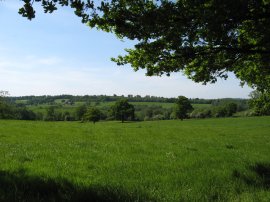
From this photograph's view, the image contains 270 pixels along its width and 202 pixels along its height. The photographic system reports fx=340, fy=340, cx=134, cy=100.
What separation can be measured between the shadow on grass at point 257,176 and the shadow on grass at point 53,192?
3847 millimetres

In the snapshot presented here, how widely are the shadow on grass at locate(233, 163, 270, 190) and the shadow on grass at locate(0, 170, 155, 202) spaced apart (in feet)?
12.6

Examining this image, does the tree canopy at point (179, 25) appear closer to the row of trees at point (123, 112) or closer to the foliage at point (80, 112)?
the row of trees at point (123, 112)

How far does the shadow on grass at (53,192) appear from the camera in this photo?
735cm

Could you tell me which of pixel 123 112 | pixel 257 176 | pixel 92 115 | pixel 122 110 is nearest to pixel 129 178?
pixel 257 176

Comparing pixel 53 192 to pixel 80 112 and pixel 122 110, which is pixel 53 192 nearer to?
pixel 122 110

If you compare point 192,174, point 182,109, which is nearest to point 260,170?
point 192,174

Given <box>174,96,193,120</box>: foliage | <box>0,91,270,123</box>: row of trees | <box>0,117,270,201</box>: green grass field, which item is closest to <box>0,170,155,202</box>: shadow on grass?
<box>0,117,270,201</box>: green grass field

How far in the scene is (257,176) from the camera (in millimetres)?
11258

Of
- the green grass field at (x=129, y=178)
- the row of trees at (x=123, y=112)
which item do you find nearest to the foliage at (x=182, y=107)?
the row of trees at (x=123, y=112)

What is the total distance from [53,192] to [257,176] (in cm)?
682

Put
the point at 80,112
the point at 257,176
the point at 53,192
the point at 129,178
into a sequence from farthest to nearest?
the point at 80,112 < the point at 257,176 < the point at 129,178 < the point at 53,192

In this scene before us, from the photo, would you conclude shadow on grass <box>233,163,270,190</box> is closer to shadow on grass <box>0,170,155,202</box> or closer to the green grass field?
the green grass field

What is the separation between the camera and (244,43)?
12.1 meters

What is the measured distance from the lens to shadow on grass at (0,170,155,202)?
289 inches
